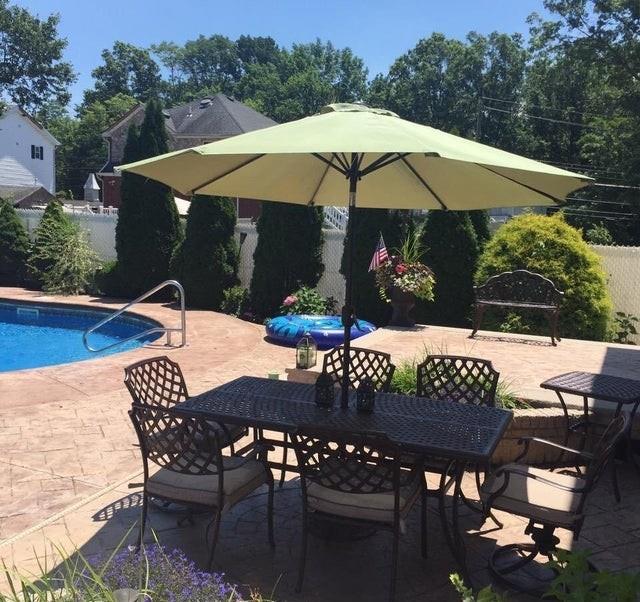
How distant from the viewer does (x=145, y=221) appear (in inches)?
626

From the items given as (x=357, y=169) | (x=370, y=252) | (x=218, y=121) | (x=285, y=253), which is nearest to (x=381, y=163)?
(x=357, y=169)

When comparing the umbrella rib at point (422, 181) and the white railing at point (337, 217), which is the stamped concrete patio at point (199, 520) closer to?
the umbrella rib at point (422, 181)

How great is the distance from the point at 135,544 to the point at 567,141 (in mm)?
40758

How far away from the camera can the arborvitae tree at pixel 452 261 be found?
11.5 m

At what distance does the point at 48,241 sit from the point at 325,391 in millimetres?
Result: 15298

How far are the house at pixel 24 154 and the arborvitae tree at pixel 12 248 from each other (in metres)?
19.4

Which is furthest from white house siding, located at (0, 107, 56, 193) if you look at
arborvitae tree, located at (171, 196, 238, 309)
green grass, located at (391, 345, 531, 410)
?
green grass, located at (391, 345, 531, 410)

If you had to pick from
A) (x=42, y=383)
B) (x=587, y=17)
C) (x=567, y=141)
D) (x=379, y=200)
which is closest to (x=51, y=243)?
(x=42, y=383)

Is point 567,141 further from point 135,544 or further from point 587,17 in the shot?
point 135,544

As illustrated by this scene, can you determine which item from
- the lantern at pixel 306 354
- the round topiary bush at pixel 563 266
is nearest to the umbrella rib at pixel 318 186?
the lantern at pixel 306 354

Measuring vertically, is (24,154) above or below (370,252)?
above

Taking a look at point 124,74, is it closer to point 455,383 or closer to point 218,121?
point 218,121

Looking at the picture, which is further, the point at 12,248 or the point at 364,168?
the point at 12,248

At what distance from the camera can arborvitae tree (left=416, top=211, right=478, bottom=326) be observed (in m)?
11.5
